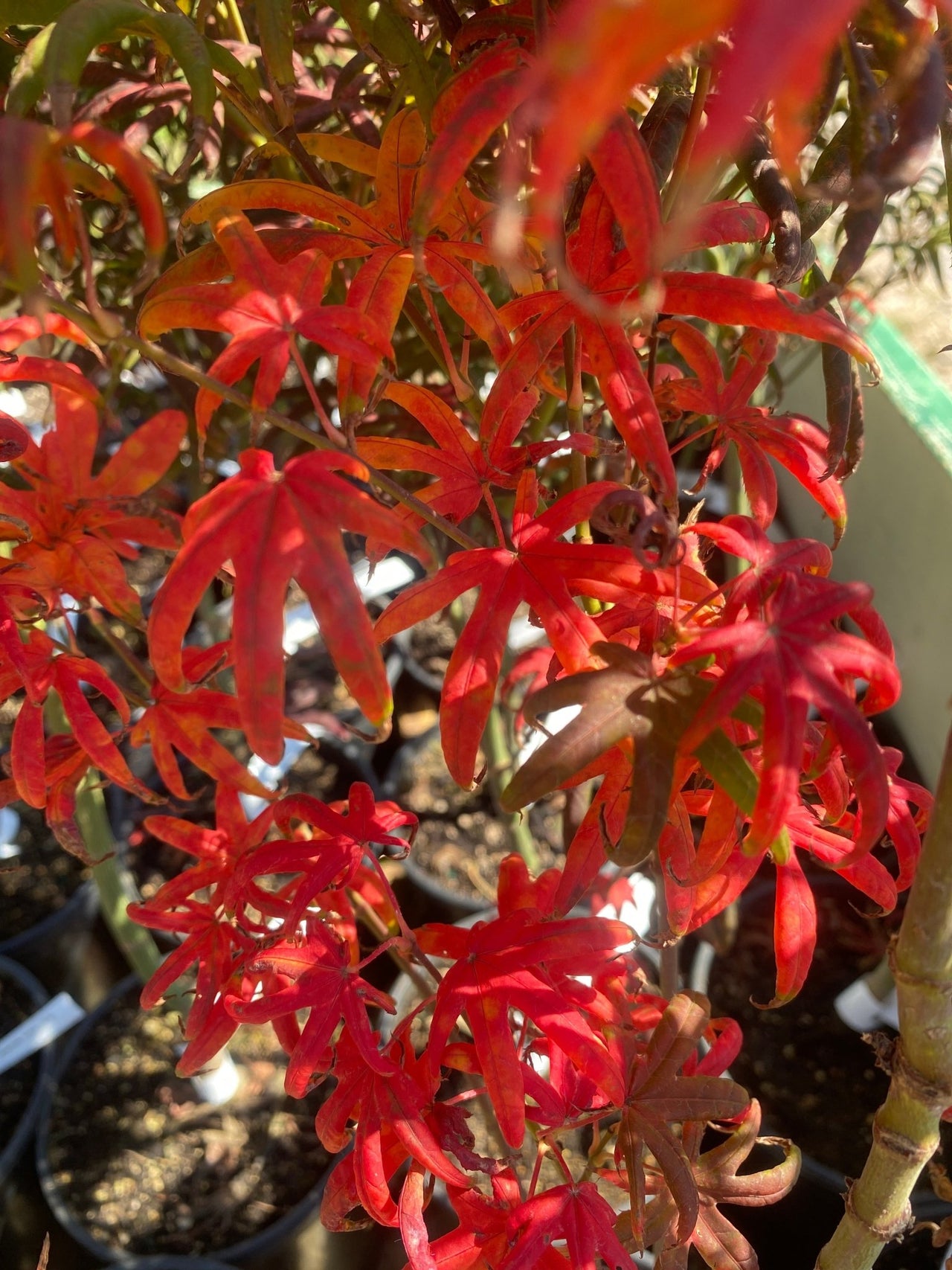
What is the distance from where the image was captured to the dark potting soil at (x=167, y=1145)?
1.06m

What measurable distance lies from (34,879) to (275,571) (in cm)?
128

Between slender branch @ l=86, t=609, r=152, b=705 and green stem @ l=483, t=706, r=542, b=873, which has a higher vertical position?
slender branch @ l=86, t=609, r=152, b=705

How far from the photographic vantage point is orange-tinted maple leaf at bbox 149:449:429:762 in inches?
14.2

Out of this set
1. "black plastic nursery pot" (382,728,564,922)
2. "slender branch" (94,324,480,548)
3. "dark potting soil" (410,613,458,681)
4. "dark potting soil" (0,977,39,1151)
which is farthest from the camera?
"dark potting soil" (410,613,458,681)

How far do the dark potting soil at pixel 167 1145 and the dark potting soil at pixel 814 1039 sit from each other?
0.54m

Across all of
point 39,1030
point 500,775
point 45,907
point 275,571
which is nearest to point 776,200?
point 275,571

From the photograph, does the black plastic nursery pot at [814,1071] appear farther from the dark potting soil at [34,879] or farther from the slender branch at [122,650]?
the dark potting soil at [34,879]

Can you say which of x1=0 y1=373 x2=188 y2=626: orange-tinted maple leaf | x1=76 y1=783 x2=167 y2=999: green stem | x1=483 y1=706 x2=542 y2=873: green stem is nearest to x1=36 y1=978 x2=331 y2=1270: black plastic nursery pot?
x1=76 y1=783 x2=167 y2=999: green stem

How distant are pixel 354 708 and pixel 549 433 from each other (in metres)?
0.69

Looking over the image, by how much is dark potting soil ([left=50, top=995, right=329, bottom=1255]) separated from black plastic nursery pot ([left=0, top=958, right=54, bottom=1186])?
0.10 ft

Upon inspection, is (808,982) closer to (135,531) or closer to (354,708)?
(354,708)

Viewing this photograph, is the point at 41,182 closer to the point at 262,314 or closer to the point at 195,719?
the point at 262,314

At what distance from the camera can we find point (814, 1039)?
116 cm

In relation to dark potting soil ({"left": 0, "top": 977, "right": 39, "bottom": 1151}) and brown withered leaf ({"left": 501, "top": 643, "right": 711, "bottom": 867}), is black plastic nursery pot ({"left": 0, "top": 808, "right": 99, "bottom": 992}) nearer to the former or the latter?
dark potting soil ({"left": 0, "top": 977, "right": 39, "bottom": 1151})
